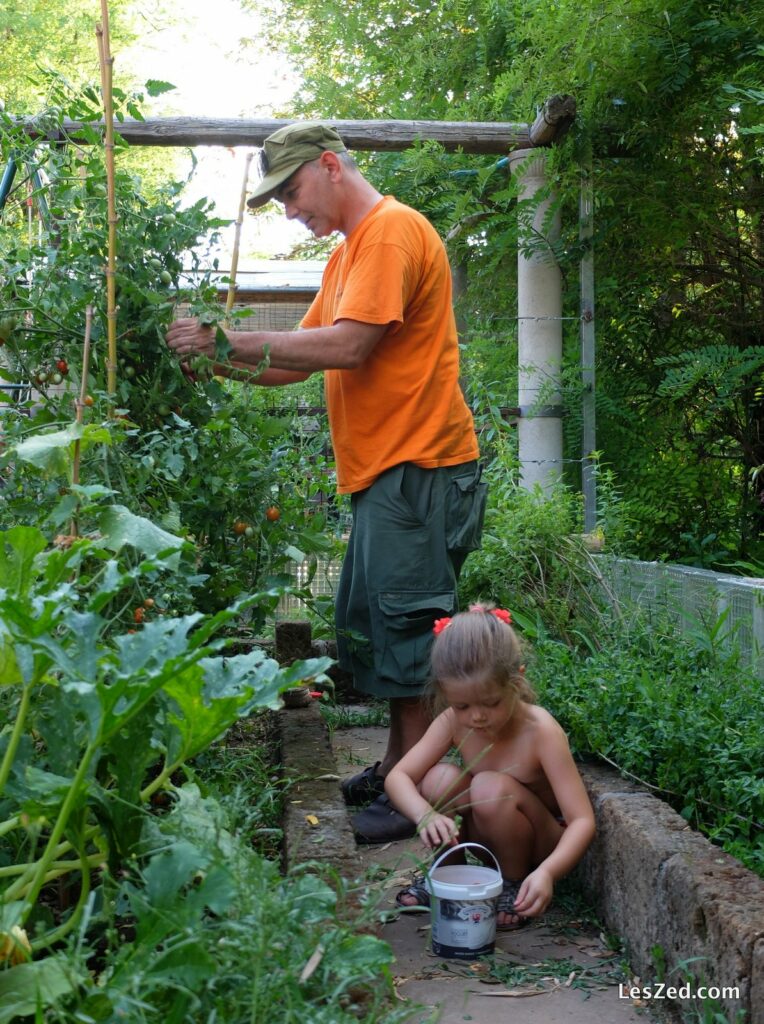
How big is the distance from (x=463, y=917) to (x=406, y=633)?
3.30ft

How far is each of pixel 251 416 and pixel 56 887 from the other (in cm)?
136

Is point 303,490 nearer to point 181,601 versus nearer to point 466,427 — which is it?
point 466,427

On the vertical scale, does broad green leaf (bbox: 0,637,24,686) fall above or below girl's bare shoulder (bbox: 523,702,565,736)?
above

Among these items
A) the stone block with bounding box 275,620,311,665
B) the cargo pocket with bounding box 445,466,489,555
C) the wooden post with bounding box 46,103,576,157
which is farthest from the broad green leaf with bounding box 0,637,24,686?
the wooden post with bounding box 46,103,576,157

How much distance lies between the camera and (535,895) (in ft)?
7.79

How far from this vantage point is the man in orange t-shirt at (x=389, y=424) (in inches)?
123

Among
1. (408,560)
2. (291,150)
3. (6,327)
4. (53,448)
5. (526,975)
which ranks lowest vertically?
(526,975)

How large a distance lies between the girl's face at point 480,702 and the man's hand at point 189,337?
39.3 inches

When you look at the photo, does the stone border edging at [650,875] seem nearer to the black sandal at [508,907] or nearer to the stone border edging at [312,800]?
the stone border edging at [312,800]

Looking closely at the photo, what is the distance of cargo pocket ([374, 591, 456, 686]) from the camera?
316cm

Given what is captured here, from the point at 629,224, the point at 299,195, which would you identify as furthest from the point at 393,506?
the point at 629,224

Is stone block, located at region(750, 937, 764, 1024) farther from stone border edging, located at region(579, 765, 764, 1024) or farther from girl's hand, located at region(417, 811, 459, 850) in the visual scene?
girl's hand, located at region(417, 811, 459, 850)

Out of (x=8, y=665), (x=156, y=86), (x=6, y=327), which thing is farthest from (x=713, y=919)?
(x=156, y=86)

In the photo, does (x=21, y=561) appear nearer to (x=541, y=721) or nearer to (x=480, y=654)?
(x=480, y=654)
